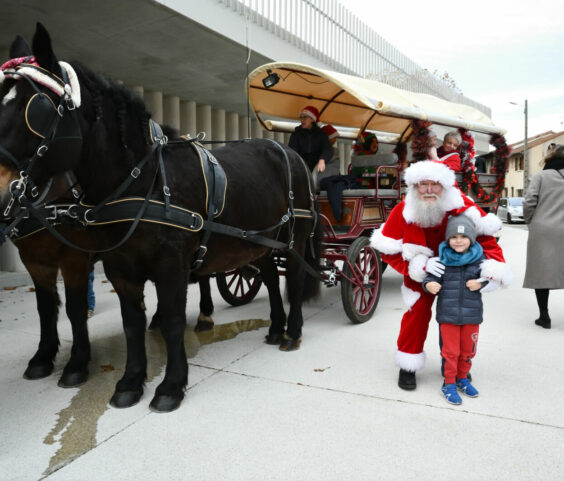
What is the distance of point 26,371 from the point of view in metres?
3.54

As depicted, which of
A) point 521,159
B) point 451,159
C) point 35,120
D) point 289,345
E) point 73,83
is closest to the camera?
point 35,120

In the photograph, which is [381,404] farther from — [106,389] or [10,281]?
[10,281]

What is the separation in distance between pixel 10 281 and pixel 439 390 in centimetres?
671

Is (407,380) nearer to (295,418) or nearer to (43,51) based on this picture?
(295,418)

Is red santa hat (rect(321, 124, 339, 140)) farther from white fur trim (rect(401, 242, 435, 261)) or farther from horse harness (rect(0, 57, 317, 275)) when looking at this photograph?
white fur trim (rect(401, 242, 435, 261))

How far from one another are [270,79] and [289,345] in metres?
3.19

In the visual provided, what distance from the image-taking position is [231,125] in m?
12.8

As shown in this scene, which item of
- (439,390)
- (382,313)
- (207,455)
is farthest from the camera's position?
(382,313)

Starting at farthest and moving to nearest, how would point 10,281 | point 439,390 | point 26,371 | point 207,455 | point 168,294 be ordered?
point 10,281, point 26,371, point 439,390, point 168,294, point 207,455

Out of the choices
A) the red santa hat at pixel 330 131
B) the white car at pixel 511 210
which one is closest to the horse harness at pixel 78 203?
the red santa hat at pixel 330 131

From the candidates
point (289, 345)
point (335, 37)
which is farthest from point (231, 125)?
point (289, 345)

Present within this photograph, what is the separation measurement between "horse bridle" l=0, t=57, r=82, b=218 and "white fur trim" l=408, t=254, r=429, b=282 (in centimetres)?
227

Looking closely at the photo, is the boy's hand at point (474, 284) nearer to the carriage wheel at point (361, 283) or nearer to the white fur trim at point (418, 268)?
the white fur trim at point (418, 268)

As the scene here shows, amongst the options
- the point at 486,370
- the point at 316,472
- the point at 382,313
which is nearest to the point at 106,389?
the point at 316,472
